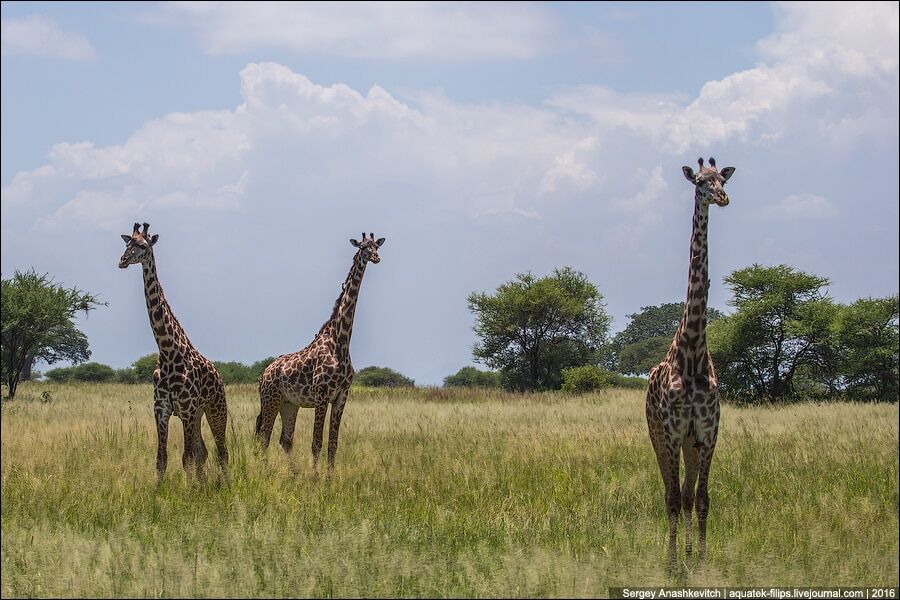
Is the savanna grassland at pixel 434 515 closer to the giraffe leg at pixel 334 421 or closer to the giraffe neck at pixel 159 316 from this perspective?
the giraffe leg at pixel 334 421

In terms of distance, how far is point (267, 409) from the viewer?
14102mm

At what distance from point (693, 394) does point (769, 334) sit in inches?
950

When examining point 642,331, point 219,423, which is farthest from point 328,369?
point 642,331

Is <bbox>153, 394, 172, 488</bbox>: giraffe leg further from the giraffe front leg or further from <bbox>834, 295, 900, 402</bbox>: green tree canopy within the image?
<bbox>834, 295, 900, 402</bbox>: green tree canopy

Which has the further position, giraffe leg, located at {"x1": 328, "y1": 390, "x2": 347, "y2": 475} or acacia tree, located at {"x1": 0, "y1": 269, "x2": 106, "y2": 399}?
acacia tree, located at {"x1": 0, "y1": 269, "x2": 106, "y2": 399}

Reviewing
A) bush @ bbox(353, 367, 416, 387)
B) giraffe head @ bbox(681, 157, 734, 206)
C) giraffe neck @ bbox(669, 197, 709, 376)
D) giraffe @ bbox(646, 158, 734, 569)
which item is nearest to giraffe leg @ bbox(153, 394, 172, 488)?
giraffe @ bbox(646, 158, 734, 569)

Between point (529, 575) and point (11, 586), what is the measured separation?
4164 millimetres

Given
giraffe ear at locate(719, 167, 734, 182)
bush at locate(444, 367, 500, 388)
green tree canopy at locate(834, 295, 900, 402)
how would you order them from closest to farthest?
giraffe ear at locate(719, 167, 734, 182), green tree canopy at locate(834, 295, 900, 402), bush at locate(444, 367, 500, 388)

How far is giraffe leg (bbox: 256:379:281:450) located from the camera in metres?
13.9

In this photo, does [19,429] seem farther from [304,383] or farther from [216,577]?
[216,577]

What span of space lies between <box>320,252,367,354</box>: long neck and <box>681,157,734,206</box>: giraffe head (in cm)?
555

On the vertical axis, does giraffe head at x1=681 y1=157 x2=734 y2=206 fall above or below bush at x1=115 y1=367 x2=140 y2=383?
above

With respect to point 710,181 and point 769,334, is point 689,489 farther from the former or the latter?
point 769,334

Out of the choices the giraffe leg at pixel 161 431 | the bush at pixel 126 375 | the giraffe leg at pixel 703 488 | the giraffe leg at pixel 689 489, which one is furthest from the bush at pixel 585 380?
the bush at pixel 126 375
